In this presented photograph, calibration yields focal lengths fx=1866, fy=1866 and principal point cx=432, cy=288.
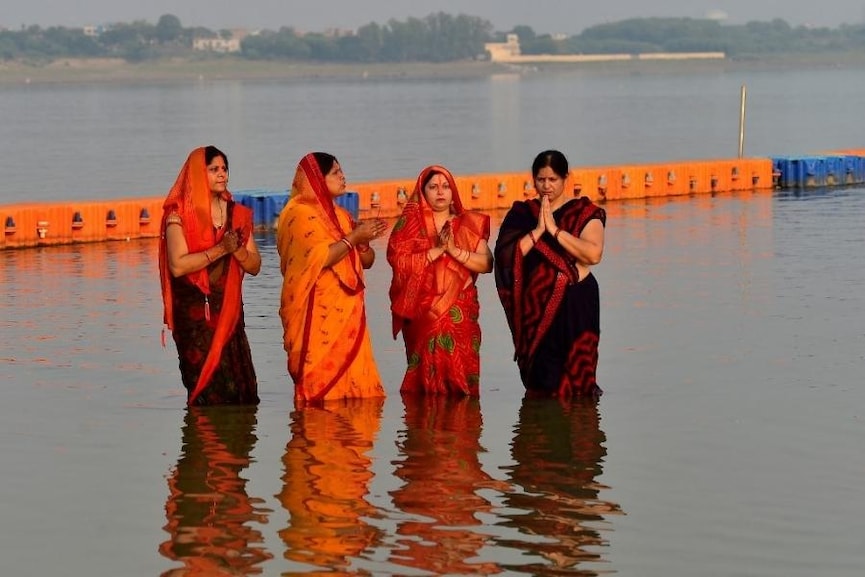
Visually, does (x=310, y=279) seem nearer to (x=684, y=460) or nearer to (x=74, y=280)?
(x=684, y=460)

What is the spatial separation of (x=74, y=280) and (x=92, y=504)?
332 inches

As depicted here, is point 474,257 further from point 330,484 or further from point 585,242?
point 330,484

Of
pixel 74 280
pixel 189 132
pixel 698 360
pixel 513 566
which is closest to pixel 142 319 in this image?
pixel 74 280

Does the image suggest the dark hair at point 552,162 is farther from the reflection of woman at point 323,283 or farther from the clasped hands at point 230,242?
the clasped hands at point 230,242

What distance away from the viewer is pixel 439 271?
896 cm

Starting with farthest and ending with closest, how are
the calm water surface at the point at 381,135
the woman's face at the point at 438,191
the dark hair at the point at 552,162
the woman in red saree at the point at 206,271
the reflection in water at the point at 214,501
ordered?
1. the calm water surface at the point at 381,135
2. the woman's face at the point at 438,191
3. the woman in red saree at the point at 206,271
4. the dark hair at the point at 552,162
5. the reflection in water at the point at 214,501

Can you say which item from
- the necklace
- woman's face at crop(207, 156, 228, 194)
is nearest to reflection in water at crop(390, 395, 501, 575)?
the necklace

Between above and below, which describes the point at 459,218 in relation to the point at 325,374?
above

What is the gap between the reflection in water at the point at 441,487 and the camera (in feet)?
22.2

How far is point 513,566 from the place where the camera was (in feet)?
21.8

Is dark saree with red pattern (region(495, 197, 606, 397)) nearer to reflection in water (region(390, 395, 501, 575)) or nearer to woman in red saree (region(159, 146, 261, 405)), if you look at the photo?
→ reflection in water (region(390, 395, 501, 575))

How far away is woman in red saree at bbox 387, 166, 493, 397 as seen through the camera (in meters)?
8.89

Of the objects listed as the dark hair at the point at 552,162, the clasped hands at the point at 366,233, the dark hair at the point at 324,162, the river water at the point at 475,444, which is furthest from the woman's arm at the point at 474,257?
the river water at the point at 475,444

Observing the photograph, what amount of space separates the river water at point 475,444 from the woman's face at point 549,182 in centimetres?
119
